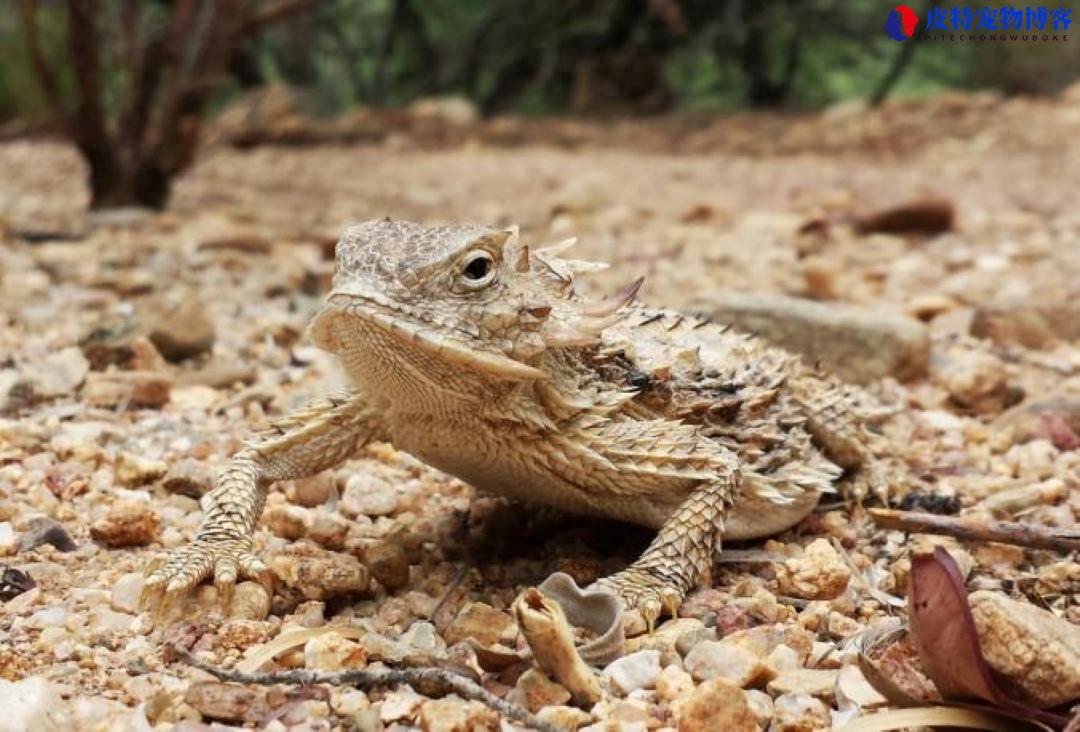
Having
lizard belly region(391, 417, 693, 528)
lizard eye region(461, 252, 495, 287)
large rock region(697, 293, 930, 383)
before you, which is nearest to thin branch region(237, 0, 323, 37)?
large rock region(697, 293, 930, 383)

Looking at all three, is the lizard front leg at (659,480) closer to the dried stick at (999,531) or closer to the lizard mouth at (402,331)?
the lizard mouth at (402,331)

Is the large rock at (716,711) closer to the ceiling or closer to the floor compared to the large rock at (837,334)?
closer to the ceiling

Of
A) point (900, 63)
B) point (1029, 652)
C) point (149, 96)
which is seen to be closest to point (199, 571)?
point (1029, 652)

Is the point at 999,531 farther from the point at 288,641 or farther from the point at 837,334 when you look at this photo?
the point at 837,334

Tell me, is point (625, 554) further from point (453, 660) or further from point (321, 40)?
point (321, 40)

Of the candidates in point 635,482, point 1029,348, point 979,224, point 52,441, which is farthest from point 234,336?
point 979,224

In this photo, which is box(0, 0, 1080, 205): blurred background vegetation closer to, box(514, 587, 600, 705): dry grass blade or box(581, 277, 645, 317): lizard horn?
box(581, 277, 645, 317): lizard horn

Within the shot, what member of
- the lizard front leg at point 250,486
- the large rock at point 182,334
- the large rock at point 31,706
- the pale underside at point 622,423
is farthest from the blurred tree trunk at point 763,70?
the large rock at point 31,706
